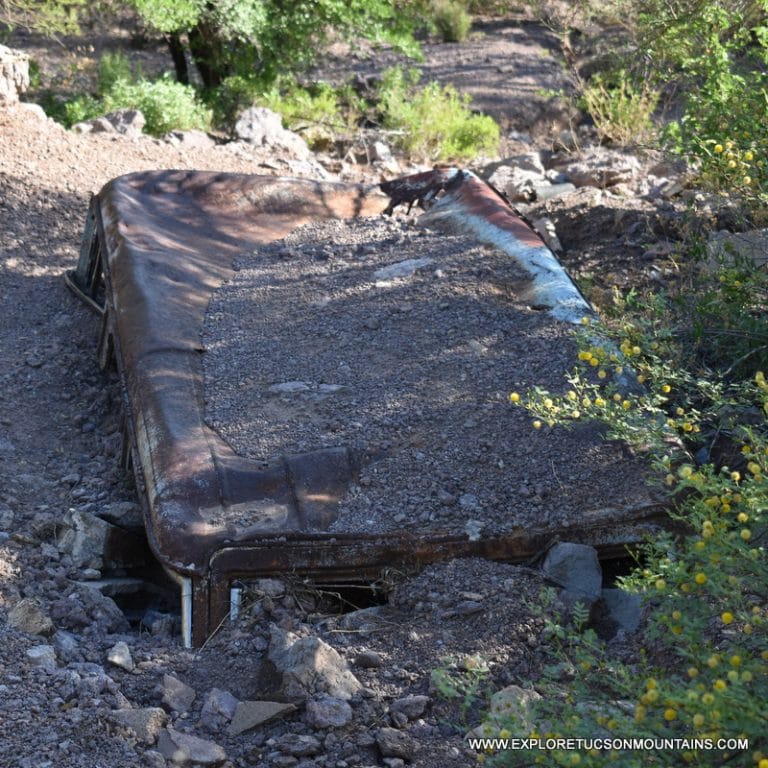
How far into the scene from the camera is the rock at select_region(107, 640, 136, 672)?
10.1 feet

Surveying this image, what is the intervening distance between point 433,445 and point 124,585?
3.91 ft

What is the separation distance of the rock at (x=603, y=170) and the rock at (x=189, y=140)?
2.96 metres

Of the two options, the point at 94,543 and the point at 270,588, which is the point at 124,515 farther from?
the point at 270,588

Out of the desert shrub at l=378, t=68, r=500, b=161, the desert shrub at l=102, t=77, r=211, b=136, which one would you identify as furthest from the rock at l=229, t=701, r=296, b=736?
the desert shrub at l=378, t=68, r=500, b=161

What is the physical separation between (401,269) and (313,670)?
8.50 ft

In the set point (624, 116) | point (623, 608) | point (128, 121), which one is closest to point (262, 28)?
point (128, 121)

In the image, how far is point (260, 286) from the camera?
517 cm

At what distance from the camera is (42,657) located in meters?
3.03

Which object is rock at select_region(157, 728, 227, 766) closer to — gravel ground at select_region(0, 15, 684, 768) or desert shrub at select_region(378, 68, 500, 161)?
gravel ground at select_region(0, 15, 684, 768)

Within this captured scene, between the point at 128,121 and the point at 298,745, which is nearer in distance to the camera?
the point at 298,745

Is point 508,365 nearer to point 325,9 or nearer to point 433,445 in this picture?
point 433,445

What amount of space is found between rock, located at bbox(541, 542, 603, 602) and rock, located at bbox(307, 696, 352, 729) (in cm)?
82

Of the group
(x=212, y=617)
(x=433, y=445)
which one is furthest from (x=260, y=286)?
(x=212, y=617)

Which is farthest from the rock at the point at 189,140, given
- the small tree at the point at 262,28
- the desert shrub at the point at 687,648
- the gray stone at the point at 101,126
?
the desert shrub at the point at 687,648
